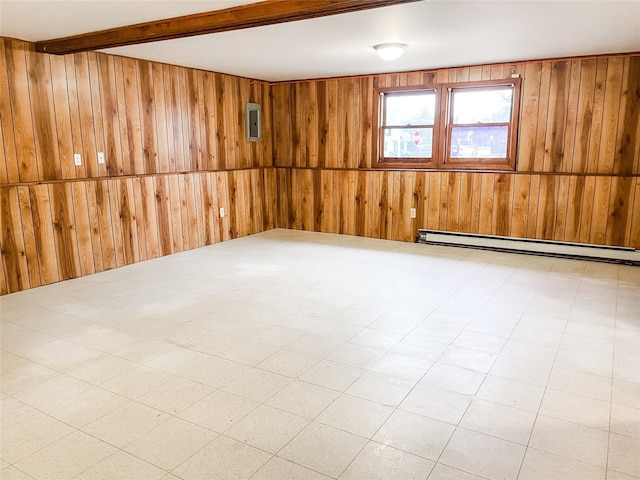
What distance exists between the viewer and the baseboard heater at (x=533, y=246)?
5.14 m

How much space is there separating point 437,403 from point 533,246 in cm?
384

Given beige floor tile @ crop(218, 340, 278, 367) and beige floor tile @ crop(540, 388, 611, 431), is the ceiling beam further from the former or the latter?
beige floor tile @ crop(540, 388, 611, 431)

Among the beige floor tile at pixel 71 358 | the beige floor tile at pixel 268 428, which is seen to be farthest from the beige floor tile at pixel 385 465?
the beige floor tile at pixel 71 358

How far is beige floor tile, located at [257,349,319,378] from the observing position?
8.87 ft

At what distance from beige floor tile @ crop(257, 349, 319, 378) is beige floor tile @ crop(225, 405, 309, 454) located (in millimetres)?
396

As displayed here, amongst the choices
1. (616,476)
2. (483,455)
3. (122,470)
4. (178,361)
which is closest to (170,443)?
(122,470)

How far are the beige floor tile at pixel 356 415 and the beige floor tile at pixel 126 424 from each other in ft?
2.66

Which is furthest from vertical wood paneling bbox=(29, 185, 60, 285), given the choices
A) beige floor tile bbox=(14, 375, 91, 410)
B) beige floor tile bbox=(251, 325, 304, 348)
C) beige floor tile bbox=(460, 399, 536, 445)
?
beige floor tile bbox=(460, 399, 536, 445)

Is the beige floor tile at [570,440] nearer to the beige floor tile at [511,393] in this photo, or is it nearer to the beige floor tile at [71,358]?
the beige floor tile at [511,393]

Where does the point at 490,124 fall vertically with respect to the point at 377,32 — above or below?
below

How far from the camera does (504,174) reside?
18.5 ft

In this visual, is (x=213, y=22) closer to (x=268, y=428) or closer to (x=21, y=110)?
(x=21, y=110)

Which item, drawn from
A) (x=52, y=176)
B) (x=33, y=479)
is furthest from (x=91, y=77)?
(x=33, y=479)

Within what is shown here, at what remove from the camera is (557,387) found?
2510 millimetres
